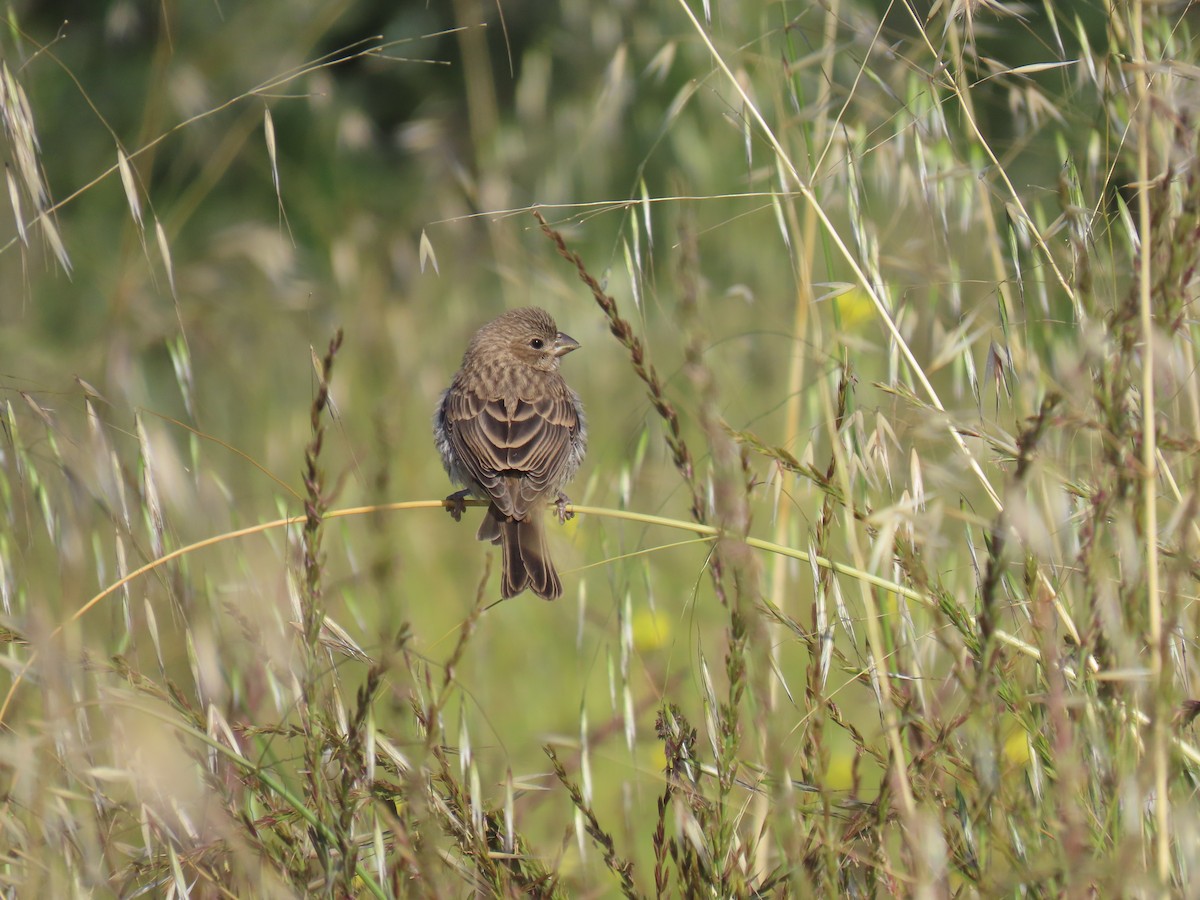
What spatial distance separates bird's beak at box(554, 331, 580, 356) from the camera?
17.2ft

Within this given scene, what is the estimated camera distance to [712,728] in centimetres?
194

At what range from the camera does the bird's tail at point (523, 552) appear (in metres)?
3.84

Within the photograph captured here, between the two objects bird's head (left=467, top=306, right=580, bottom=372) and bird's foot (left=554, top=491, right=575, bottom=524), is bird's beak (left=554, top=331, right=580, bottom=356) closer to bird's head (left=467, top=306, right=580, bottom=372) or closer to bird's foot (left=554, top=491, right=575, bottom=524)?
bird's head (left=467, top=306, right=580, bottom=372)

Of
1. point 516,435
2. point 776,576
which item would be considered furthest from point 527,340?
point 776,576

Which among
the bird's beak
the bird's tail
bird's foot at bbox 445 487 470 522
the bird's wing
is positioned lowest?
the bird's tail

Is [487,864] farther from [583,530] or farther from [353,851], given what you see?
[583,530]

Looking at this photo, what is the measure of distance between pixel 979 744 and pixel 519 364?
12.1ft

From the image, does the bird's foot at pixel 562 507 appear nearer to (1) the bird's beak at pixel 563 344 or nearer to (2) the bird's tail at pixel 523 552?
(2) the bird's tail at pixel 523 552

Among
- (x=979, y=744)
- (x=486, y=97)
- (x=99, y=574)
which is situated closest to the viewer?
(x=979, y=744)

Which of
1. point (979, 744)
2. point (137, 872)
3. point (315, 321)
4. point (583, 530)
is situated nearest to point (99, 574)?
point (137, 872)

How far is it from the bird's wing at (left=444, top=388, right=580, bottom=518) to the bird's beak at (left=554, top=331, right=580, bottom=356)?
40 centimetres

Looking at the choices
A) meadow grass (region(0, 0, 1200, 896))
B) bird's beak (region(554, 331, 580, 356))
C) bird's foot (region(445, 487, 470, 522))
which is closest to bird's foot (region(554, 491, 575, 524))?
meadow grass (region(0, 0, 1200, 896))

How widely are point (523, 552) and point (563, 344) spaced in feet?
5.00

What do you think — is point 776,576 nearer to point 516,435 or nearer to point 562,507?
point 562,507
